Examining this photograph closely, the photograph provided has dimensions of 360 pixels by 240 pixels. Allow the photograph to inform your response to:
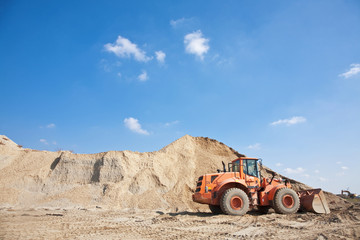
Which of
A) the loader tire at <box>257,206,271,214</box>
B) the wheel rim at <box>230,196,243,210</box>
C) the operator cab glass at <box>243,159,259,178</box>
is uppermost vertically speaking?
the operator cab glass at <box>243,159,259,178</box>

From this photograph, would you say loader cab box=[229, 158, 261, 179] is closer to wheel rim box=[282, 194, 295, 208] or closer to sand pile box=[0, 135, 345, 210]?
wheel rim box=[282, 194, 295, 208]

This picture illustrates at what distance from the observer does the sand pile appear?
16.8 m

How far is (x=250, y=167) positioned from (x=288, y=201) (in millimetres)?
2235

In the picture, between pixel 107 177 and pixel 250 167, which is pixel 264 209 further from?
pixel 107 177

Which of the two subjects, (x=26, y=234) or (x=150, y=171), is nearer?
(x=26, y=234)

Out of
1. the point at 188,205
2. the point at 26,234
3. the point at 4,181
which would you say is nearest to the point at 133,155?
the point at 188,205

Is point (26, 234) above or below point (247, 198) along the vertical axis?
below

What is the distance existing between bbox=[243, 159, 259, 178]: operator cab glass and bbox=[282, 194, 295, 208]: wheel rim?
154 centimetres

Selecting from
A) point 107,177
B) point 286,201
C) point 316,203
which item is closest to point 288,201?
point 286,201

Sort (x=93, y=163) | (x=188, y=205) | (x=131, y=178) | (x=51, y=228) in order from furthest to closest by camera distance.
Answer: (x=93, y=163) → (x=131, y=178) → (x=188, y=205) → (x=51, y=228)

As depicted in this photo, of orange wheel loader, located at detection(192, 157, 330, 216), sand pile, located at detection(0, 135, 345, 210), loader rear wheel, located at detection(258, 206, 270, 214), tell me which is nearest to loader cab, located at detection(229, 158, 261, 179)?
orange wheel loader, located at detection(192, 157, 330, 216)

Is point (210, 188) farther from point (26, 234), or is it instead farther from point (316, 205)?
point (26, 234)

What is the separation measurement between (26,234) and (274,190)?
9.74 metres

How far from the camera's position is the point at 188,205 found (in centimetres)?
1661
